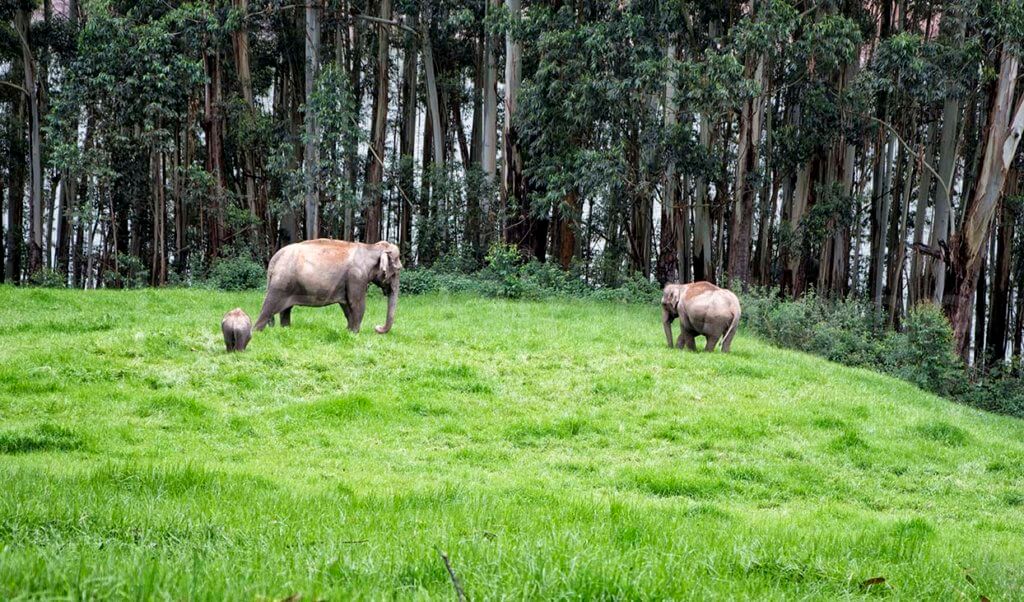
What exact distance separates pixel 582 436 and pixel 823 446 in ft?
9.22

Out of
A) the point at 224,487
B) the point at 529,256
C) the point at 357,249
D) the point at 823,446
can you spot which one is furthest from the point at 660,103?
the point at 224,487

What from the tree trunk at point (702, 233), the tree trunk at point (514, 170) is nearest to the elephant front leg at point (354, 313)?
the tree trunk at point (514, 170)

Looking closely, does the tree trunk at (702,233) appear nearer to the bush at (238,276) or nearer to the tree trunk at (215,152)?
the bush at (238,276)

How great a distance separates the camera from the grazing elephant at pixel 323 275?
14094mm

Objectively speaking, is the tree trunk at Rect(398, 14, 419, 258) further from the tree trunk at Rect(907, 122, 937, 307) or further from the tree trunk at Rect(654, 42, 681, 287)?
the tree trunk at Rect(907, 122, 937, 307)

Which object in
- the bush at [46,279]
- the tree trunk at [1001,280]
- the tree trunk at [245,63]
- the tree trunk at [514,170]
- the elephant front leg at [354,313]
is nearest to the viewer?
the elephant front leg at [354,313]

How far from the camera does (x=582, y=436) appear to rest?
10.7 meters

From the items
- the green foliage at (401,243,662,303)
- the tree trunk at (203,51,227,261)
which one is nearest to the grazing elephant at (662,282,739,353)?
the green foliage at (401,243,662,303)

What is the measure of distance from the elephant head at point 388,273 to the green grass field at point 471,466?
39 centimetres

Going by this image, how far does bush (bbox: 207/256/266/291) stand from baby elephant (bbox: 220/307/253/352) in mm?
12075

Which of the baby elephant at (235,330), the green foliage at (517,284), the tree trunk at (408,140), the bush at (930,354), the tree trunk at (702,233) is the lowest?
the bush at (930,354)

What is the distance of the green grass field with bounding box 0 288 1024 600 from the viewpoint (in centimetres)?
376

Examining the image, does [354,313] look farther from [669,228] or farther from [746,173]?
[669,228]

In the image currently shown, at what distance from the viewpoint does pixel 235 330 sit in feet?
41.4
